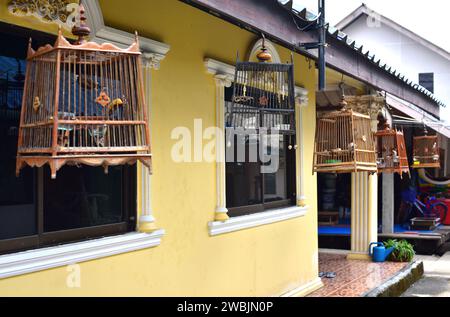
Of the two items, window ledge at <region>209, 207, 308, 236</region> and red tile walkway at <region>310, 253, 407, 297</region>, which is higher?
window ledge at <region>209, 207, 308, 236</region>

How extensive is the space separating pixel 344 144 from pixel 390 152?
2377 mm

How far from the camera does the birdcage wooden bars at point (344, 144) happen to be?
258 inches

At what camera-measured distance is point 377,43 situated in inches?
867

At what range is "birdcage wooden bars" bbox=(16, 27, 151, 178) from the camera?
3053 mm

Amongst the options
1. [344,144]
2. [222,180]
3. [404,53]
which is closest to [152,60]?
[222,180]

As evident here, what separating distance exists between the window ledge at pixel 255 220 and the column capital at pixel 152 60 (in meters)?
1.79

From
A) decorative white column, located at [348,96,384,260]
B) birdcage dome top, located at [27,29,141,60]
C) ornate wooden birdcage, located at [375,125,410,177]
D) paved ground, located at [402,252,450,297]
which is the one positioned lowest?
paved ground, located at [402,252,450,297]

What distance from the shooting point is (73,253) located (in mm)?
3965

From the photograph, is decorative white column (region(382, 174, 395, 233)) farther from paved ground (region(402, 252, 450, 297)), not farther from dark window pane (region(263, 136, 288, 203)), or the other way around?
dark window pane (region(263, 136, 288, 203))

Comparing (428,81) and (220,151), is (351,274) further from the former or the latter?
(428,81)

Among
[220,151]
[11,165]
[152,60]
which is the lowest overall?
[11,165]

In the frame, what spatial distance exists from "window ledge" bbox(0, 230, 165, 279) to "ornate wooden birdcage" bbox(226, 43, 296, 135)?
1.46m

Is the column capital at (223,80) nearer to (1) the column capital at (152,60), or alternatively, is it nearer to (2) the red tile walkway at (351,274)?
(1) the column capital at (152,60)

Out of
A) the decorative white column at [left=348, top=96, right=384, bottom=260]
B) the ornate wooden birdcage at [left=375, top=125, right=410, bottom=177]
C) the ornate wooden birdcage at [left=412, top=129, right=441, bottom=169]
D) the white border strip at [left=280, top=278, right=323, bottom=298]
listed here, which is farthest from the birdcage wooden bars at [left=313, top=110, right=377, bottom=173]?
the ornate wooden birdcage at [left=412, top=129, right=441, bottom=169]
